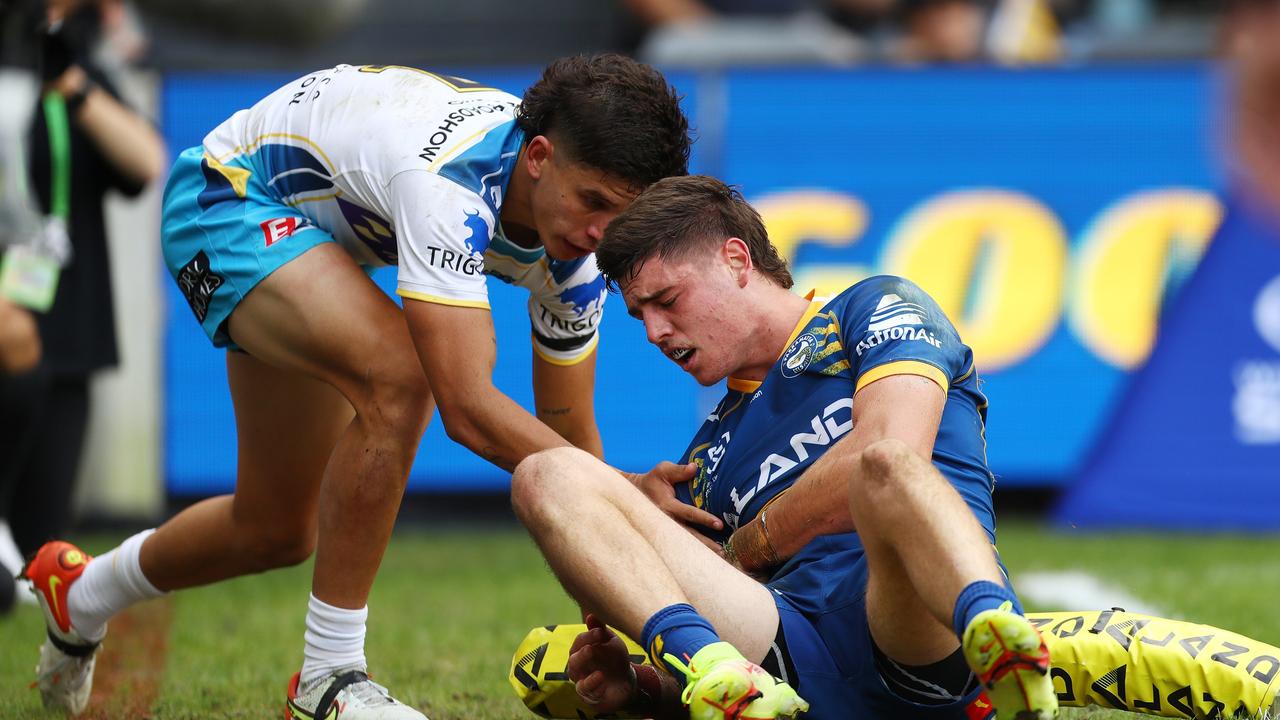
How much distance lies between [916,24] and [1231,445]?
10.7ft

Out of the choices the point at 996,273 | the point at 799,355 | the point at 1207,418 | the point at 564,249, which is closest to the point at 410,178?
the point at 564,249

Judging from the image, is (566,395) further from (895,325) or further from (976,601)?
(976,601)

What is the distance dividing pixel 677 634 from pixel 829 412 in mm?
677

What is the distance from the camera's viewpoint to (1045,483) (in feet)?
25.7

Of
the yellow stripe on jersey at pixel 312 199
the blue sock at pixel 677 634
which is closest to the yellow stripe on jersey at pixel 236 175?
the yellow stripe on jersey at pixel 312 199

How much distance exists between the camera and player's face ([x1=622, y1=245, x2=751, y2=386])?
338cm

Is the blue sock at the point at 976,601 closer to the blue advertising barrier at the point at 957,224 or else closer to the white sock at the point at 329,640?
the white sock at the point at 329,640

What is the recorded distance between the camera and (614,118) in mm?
3510

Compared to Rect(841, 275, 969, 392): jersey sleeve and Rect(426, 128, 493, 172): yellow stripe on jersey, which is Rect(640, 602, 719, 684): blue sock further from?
Rect(426, 128, 493, 172): yellow stripe on jersey

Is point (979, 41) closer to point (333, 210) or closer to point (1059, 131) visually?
point (1059, 131)

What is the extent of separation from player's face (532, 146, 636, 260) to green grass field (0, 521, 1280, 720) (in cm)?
121

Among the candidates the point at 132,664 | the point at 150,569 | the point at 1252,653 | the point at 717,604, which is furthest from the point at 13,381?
the point at 1252,653

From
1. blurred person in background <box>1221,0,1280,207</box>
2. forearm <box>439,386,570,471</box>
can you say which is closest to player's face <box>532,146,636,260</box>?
forearm <box>439,386,570,471</box>

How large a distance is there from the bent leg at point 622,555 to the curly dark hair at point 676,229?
0.52m
